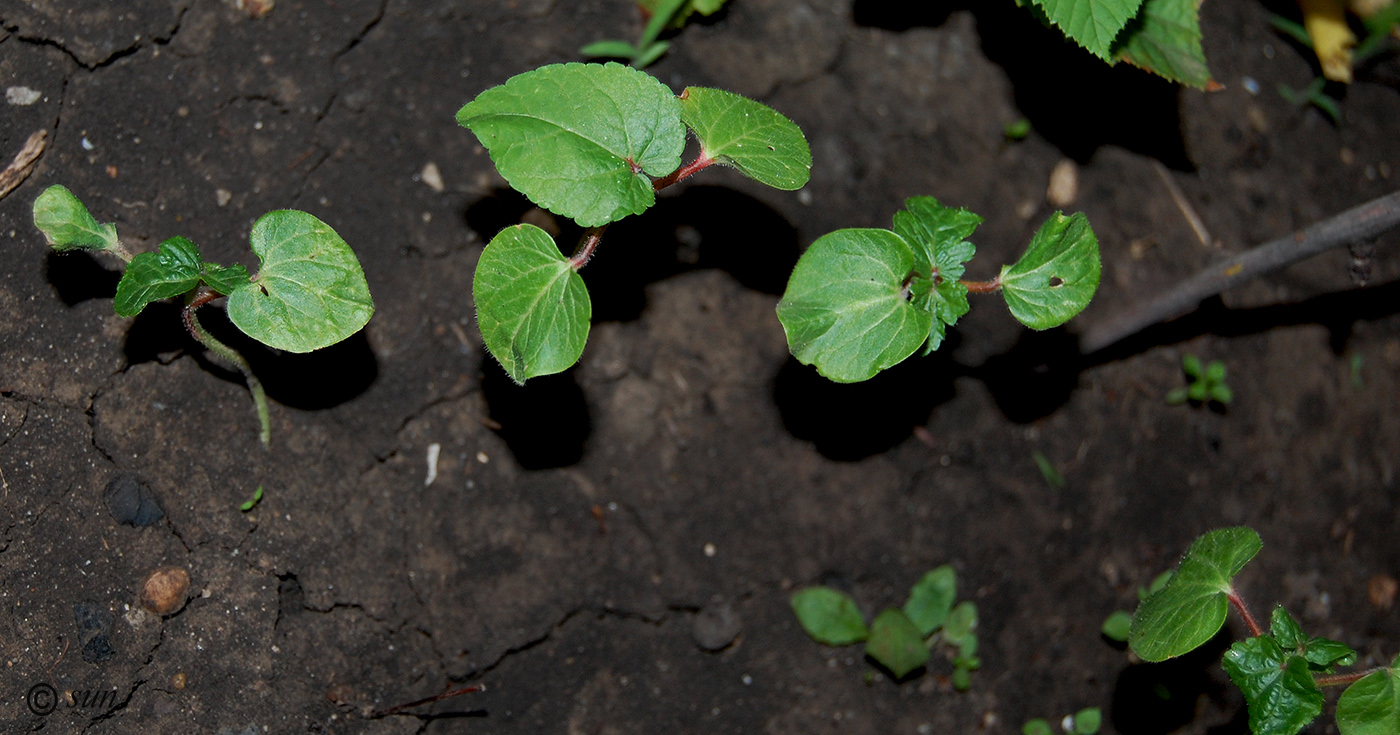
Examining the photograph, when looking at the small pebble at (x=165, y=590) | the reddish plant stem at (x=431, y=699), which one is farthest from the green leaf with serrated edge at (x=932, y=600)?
the small pebble at (x=165, y=590)

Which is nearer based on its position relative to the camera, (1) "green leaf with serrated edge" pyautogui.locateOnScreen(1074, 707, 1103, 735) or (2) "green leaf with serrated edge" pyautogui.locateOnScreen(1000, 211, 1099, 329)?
(2) "green leaf with serrated edge" pyautogui.locateOnScreen(1000, 211, 1099, 329)

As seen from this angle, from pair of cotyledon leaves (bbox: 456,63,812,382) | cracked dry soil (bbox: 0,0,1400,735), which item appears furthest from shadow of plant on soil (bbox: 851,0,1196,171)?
pair of cotyledon leaves (bbox: 456,63,812,382)

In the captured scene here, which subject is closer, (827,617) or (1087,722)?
(827,617)

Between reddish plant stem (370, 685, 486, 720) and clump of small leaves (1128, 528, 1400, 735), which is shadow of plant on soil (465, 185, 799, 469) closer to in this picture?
reddish plant stem (370, 685, 486, 720)

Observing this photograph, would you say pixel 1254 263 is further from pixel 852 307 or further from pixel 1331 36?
pixel 1331 36

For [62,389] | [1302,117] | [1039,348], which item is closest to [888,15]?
[1039,348]

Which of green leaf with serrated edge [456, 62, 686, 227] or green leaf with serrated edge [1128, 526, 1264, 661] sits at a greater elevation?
green leaf with serrated edge [456, 62, 686, 227]

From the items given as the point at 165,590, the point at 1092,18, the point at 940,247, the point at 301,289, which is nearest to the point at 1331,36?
the point at 1092,18

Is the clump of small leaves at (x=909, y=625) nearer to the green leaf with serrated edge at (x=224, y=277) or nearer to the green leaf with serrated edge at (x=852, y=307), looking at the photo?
the green leaf with serrated edge at (x=852, y=307)
